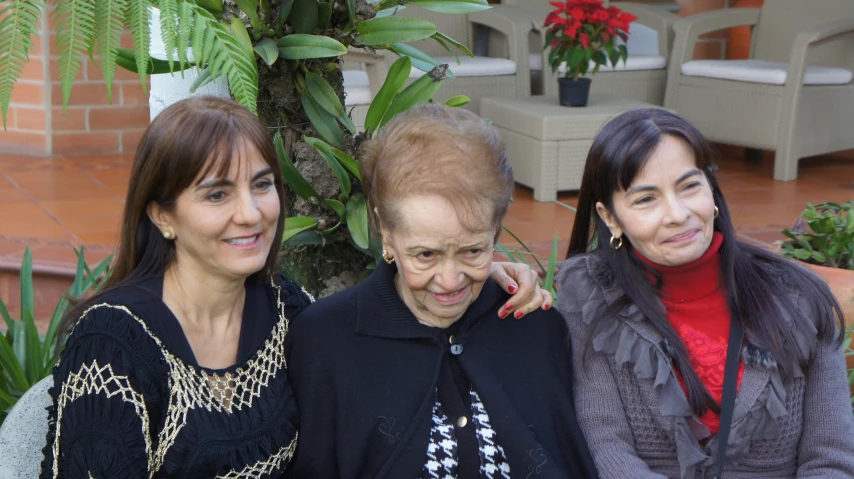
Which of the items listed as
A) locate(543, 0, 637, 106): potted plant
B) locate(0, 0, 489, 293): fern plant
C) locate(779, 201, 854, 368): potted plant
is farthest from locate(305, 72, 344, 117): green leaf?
locate(543, 0, 637, 106): potted plant

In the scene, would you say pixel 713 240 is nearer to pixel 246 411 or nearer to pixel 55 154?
pixel 246 411

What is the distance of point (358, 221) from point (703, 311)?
904 millimetres

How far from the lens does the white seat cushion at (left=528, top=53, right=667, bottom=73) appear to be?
21.7 ft

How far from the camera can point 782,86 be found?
6.16 meters

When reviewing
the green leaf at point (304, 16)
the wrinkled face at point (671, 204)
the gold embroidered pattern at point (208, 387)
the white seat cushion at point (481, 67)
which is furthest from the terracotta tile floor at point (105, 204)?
the wrinkled face at point (671, 204)

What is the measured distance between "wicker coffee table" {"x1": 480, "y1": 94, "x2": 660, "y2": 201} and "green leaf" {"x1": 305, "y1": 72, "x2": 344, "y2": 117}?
9.85 feet

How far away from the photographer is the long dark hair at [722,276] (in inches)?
87.2

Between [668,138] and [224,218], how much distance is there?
3.10 ft

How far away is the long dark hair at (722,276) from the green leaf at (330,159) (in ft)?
2.12

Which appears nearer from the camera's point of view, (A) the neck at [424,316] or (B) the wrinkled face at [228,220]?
(B) the wrinkled face at [228,220]

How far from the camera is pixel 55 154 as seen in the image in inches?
250

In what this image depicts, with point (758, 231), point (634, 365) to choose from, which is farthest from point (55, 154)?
point (634, 365)

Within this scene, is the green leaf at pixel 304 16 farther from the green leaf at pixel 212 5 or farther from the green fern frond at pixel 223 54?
the green fern frond at pixel 223 54

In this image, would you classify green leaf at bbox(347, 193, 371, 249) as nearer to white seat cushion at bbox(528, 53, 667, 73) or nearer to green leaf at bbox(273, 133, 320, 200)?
green leaf at bbox(273, 133, 320, 200)
